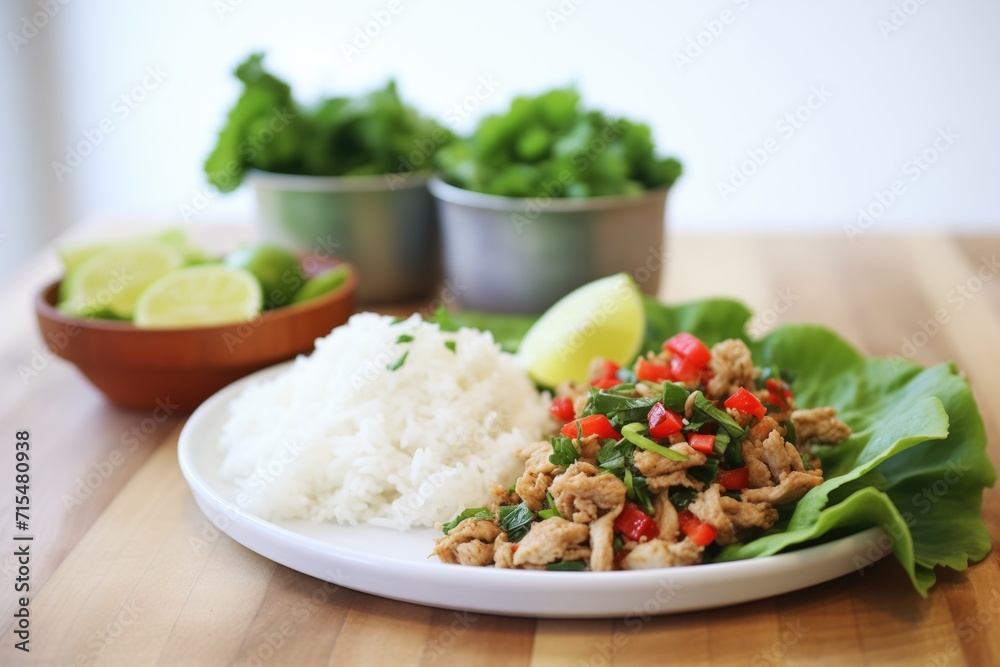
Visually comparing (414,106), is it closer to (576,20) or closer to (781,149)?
(576,20)

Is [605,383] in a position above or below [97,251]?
above

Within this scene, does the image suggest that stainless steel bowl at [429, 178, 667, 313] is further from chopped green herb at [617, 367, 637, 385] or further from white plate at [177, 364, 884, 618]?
white plate at [177, 364, 884, 618]

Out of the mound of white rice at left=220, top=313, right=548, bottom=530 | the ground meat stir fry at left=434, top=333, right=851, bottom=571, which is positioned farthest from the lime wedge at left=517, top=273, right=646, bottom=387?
the ground meat stir fry at left=434, top=333, right=851, bottom=571

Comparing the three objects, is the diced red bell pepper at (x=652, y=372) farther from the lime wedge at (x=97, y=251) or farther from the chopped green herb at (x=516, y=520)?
the lime wedge at (x=97, y=251)

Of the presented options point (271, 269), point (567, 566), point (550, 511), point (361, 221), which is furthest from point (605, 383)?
point (361, 221)

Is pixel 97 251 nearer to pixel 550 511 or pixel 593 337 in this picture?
pixel 593 337

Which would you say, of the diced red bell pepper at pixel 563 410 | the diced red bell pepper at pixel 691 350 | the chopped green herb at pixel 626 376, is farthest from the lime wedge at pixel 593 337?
the diced red bell pepper at pixel 691 350
